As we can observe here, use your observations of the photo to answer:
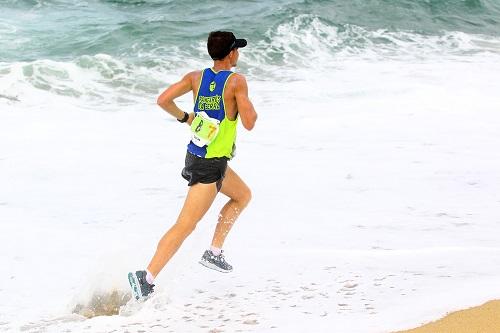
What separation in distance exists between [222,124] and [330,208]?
2.57 m

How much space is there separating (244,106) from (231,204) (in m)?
0.87

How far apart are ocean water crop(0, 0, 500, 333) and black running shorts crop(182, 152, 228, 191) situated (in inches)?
28.3

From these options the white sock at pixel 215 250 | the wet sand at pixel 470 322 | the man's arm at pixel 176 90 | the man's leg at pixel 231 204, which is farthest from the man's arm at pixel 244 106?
the wet sand at pixel 470 322

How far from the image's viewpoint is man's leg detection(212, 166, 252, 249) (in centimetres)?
492

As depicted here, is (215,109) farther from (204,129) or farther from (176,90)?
(176,90)

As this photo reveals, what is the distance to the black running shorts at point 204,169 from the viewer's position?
459 cm

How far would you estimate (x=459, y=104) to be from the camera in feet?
38.8

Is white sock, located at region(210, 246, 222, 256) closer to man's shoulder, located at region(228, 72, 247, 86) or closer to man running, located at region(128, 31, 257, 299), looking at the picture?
man running, located at region(128, 31, 257, 299)

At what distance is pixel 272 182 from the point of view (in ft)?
26.0

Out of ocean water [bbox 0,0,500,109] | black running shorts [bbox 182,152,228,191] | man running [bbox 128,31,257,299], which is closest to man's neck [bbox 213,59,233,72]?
man running [bbox 128,31,257,299]

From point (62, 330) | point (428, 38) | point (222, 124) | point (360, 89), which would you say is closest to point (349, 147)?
point (360, 89)

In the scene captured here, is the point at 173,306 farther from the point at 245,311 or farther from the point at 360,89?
the point at 360,89

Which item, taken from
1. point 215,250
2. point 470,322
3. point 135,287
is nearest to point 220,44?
point 215,250

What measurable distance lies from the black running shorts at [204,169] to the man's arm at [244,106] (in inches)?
13.8
